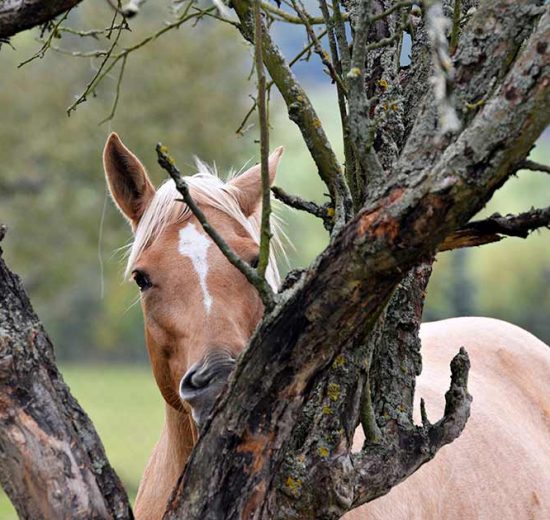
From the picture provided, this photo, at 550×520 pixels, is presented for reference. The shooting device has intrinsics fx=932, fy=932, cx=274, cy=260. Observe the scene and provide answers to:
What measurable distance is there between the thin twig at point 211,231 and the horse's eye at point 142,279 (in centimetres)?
117

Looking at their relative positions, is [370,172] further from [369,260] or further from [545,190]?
[545,190]

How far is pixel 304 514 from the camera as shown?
88.7 inches

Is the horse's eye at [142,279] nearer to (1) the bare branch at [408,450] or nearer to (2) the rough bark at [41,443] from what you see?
(2) the rough bark at [41,443]

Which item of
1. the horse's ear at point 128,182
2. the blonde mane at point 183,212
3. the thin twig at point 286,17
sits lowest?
the blonde mane at point 183,212

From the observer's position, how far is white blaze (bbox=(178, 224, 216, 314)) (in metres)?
3.00

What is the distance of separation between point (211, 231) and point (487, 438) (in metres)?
2.78

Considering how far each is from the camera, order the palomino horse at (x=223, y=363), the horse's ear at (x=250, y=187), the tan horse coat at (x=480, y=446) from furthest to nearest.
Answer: the horse's ear at (x=250, y=187)
the tan horse coat at (x=480, y=446)
the palomino horse at (x=223, y=363)

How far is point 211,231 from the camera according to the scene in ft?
6.50

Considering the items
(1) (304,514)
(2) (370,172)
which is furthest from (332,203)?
(1) (304,514)

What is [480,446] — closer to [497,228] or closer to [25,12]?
[497,228]

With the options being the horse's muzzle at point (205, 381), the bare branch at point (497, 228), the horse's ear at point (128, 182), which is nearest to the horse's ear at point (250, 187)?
the horse's ear at point (128, 182)

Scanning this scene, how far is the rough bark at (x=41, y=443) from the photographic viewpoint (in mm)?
2086

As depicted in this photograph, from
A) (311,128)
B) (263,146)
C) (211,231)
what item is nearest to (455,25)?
(311,128)

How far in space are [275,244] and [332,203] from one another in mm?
1376
